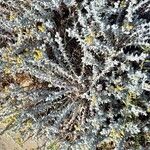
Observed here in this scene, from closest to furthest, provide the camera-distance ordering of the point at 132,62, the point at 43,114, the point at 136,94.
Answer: the point at 136,94
the point at 132,62
the point at 43,114

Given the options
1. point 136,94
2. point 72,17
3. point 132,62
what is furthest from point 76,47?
point 136,94

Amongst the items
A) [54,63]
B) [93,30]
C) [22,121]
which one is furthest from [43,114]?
[93,30]

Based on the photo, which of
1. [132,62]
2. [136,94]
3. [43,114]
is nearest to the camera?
[136,94]

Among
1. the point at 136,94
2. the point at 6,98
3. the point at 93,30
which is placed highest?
the point at 93,30

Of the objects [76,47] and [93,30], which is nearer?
[93,30]

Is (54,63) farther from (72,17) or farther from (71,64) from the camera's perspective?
(72,17)

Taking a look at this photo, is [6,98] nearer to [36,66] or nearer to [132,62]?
[36,66]

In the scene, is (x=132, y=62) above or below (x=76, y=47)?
below
